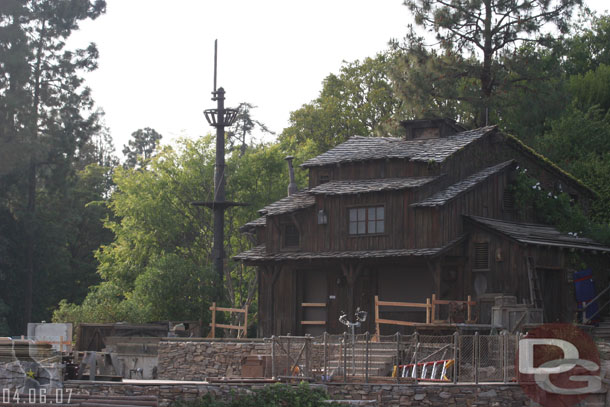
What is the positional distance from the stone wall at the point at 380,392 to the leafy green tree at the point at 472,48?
23.5 meters

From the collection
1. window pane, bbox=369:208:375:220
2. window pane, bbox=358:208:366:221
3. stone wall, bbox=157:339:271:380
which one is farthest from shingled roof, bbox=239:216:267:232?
stone wall, bbox=157:339:271:380

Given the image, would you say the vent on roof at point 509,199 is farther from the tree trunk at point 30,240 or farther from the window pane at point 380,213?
the tree trunk at point 30,240

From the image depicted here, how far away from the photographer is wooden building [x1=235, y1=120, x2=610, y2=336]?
108 feet

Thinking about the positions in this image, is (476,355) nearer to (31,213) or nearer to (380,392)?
(380,392)

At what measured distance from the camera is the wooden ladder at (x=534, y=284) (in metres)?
32.0

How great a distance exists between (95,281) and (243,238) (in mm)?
15626

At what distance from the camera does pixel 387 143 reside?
128 feet

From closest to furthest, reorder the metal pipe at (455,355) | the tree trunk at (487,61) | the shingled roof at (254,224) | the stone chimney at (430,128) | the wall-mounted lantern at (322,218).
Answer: the metal pipe at (455,355) < the wall-mounted lantern at (322,218) < the stone chimney at (430,128) < the shingled roof at (254,224) < the tree trunk at (487,61)

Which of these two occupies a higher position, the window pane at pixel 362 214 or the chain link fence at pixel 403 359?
the window pane at pixel 362 214

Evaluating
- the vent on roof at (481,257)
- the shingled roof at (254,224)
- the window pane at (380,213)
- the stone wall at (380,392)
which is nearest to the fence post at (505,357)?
the stone wall at (380,392)

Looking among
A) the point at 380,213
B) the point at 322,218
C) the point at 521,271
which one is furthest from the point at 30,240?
the point at 521,271

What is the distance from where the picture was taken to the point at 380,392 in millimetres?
24172

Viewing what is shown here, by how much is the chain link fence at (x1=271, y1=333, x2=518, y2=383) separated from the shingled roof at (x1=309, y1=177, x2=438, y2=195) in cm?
700

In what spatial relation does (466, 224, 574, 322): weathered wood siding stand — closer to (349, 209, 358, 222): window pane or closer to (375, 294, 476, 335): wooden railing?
(375, 294, 476, 335): wooden railing
